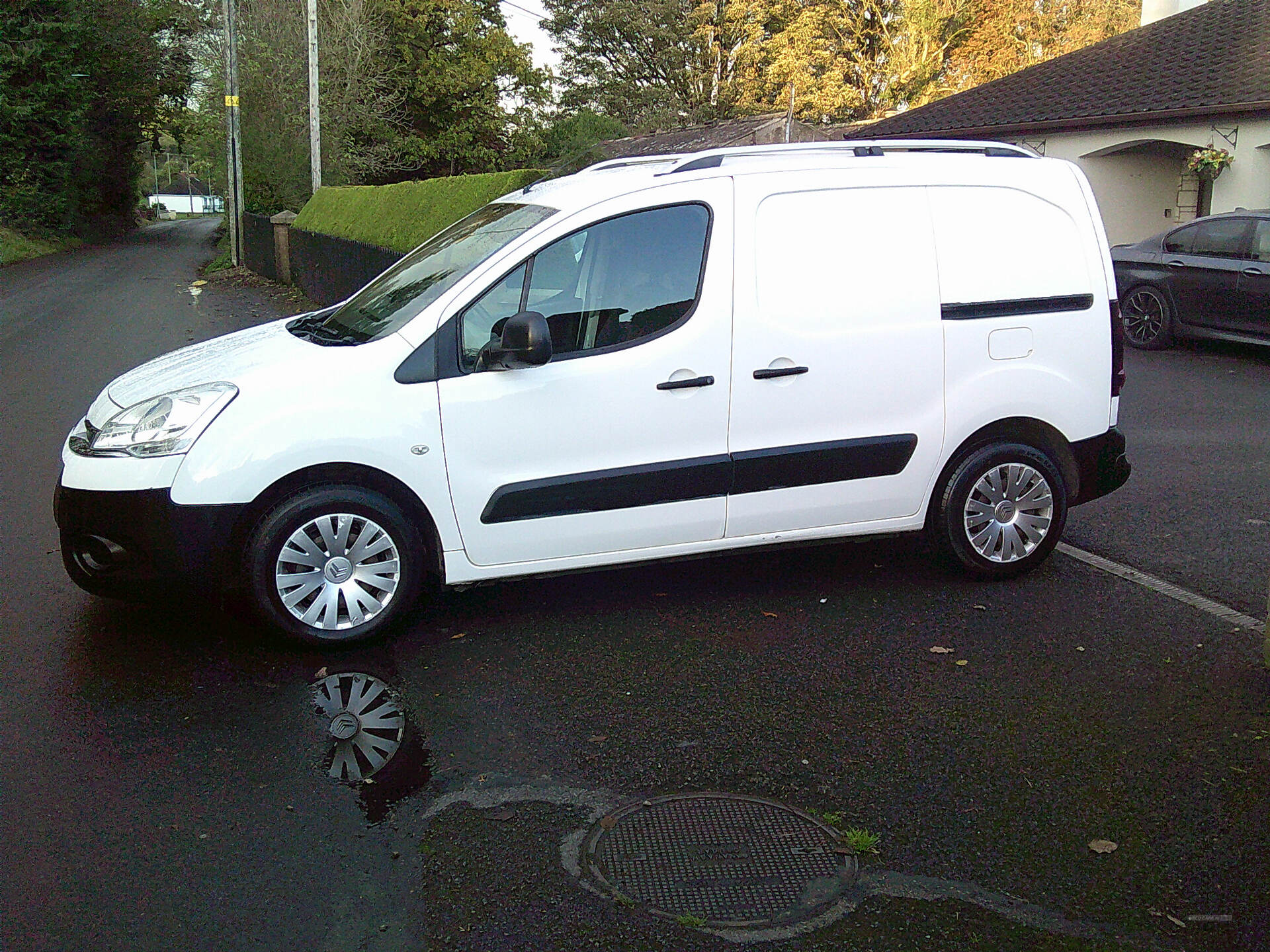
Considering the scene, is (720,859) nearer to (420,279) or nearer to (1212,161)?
(420,279)

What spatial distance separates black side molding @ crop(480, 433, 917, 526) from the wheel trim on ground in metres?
10.3

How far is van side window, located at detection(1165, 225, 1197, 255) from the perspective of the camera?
564 inches

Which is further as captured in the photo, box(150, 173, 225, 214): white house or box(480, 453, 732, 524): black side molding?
box(150, 173, 225, 214): white house

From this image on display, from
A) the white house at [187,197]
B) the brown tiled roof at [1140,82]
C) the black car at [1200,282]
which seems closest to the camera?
the black car at [1200,282]

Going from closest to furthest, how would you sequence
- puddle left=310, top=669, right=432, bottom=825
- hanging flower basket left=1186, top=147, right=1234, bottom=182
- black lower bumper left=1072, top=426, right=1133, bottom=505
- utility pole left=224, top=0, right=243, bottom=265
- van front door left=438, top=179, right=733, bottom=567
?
puddle left=310, top=669, right=432, bottom=825, van front door left=438, top=179, right=733, bottom=567, black lower bumper left=1072, top=426, right=1133, bottom=505, hanging flower basket left=1186, top=147, right=1234, bottom=182, utility pole left=224, top=0, right=243, bottom=265

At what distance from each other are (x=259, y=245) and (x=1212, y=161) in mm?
20591

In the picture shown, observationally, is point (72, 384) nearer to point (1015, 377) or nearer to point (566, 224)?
point (566, 224)

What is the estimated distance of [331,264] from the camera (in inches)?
750

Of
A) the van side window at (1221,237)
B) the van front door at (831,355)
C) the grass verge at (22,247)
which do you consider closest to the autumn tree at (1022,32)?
the grass verge at (22,247)

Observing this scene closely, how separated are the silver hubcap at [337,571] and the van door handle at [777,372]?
1.77 metres

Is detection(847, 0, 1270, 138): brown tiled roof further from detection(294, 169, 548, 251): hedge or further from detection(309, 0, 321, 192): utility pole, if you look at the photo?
detection(309, 0, 321, 192): utility pole

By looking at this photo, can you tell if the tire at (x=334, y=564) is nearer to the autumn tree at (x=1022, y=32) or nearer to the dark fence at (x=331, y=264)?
the dark fence at (x=331, y=264)

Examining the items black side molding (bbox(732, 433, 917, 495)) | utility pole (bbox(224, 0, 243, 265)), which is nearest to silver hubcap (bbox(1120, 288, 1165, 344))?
black side molding (bbox(732, 433, 917, 495))

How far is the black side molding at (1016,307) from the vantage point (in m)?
5.81
